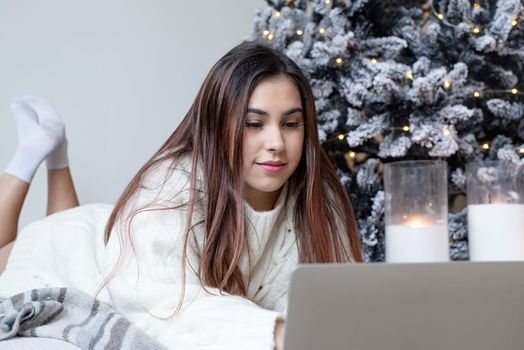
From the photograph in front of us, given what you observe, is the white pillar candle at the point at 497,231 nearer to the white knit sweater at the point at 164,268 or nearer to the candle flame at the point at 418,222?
the candle flame at the point at 418,222

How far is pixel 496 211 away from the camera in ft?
3.28

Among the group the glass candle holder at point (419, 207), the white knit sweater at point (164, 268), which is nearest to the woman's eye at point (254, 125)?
the white knit sweater at point (164, 268)

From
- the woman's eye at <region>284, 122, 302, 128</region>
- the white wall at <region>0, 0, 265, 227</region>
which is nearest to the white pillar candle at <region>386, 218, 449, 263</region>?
the woman's eye at <region>284, 122, 302, 128</region>

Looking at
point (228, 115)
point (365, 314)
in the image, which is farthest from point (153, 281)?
point (365, 314)

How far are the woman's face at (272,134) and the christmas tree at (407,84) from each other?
0.38 m

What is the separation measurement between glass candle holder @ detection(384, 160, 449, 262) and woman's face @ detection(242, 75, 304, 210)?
275mm

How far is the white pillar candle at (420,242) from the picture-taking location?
1.03 metres

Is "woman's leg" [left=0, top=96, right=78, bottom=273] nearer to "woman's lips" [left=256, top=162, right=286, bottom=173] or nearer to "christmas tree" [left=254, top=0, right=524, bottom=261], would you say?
"christmas tree" [left=254, top=0, right=524, bottom=261]

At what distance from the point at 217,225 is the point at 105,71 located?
129 cm

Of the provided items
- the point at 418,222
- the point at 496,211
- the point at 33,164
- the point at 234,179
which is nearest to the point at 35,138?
the point at 33,164

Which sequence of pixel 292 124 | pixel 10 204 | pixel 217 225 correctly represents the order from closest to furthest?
pixel 217 225
pixel 292 124
pixel 10 204

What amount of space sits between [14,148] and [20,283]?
91 centimetres

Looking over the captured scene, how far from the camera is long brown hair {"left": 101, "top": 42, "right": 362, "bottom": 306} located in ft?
4.04

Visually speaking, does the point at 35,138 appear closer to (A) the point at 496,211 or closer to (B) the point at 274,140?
(B) the point at 274,140
